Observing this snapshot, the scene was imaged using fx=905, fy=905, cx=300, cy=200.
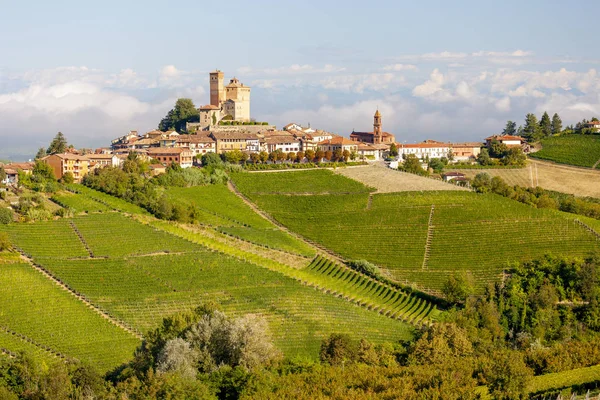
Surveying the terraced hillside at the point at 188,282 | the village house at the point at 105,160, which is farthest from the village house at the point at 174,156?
the terraced hillside at the point at 188,282

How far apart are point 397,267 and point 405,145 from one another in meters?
40.9

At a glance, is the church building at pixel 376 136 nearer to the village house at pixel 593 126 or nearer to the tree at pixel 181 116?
the tree at pixel 181 116

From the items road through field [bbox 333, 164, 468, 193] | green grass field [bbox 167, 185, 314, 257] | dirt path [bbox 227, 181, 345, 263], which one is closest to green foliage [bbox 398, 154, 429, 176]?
road through field [bbox 333, 164, 468, 193]

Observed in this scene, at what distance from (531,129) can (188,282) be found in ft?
222

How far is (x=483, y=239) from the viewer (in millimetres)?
60562

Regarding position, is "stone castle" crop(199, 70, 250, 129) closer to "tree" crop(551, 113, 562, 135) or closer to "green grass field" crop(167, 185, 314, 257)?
"green grass field" crop(167, 185, 314, 257)

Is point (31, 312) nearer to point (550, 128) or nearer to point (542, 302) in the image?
point (542, 302)

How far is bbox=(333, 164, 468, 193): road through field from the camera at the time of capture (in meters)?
74.1

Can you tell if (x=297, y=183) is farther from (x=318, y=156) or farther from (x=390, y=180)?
(x=318, y=156)

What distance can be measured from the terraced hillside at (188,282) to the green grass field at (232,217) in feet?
7.72

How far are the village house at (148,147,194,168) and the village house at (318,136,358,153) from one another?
14.4 m

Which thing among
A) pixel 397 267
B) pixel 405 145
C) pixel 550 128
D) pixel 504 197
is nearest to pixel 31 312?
pixel 397 267

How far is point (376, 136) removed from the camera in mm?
99250

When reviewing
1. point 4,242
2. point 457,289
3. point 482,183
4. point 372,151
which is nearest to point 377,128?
point 372,151
